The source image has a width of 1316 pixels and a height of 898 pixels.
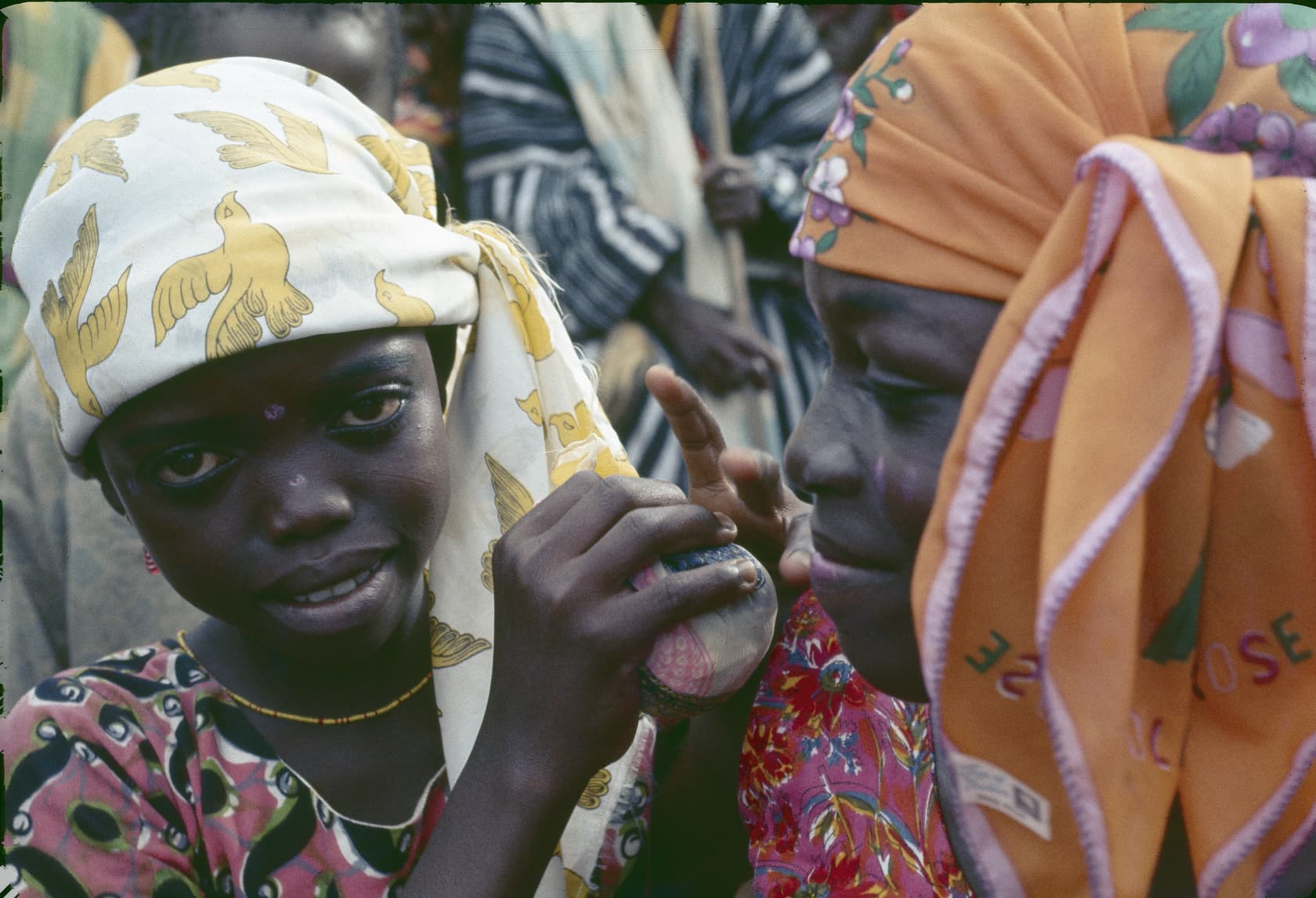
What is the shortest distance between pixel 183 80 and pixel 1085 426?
129 cm

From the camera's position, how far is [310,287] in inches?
60.7

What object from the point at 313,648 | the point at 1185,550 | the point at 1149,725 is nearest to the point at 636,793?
the point at 313,648

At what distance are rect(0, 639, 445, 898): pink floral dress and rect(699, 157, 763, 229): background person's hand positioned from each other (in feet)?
8.12

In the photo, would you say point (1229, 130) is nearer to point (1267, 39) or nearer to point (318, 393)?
point (1267, 39)

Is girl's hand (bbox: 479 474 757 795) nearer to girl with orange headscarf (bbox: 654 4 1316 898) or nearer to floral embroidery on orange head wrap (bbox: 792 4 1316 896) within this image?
girl with orange headscarf (bbox: 654 4 1316 898)

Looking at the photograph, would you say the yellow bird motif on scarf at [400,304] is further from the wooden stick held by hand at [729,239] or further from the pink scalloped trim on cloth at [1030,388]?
the wooden stick held by hand at [729,239]

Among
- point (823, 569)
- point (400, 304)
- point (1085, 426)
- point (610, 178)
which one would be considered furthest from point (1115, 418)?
point (610, 178)

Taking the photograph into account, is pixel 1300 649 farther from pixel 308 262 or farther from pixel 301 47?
pixel 301 47

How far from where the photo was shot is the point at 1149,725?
1169mm

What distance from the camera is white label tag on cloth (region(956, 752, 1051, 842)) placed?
3.96 ft

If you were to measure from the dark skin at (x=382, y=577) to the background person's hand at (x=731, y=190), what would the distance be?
7.45 feet

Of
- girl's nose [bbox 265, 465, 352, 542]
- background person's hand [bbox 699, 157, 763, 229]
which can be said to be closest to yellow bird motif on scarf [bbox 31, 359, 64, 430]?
girl's nose [bbox 265, 465, 352, 542]

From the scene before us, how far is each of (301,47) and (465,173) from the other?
1006mm

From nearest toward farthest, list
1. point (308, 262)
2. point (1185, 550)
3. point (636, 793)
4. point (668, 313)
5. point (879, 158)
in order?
point (1185, 550), point (879, 158), point (308, 262), point (636, 793), point (668, 313)
